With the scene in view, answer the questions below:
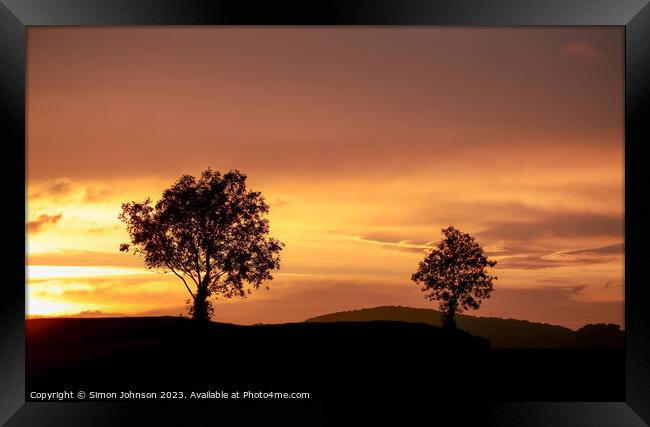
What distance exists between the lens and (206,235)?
47.1 ft

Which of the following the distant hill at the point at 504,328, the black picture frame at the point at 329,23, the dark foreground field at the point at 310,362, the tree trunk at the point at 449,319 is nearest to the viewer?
the black picture frame at the point at 329,23

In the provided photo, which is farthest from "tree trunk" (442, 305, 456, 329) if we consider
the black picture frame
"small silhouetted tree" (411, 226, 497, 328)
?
the black picture frame

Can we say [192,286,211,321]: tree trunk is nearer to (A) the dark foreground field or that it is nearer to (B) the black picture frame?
(A) the dark foreground field

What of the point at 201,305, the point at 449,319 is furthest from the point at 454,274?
the point at 201,305

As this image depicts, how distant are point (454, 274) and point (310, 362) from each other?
2872mm

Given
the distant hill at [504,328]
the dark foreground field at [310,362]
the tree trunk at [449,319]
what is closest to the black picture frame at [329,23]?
the dark foreground field at [310,362]

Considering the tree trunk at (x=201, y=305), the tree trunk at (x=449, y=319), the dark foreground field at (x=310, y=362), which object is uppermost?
the tree trunk at (x=201, y=305)

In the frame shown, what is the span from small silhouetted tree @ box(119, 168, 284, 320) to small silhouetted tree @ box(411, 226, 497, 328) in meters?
2.26

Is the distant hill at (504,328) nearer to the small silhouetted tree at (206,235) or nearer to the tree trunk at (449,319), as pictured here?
the tree trunk at (449,319)

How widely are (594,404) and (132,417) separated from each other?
5.58m

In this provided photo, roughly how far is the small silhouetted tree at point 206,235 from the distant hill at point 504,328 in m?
1.45

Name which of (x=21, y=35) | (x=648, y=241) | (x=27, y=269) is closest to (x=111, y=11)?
(x=21, y=35)

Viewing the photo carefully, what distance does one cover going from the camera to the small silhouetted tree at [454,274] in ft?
35.0

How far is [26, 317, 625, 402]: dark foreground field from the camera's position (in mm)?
9680
